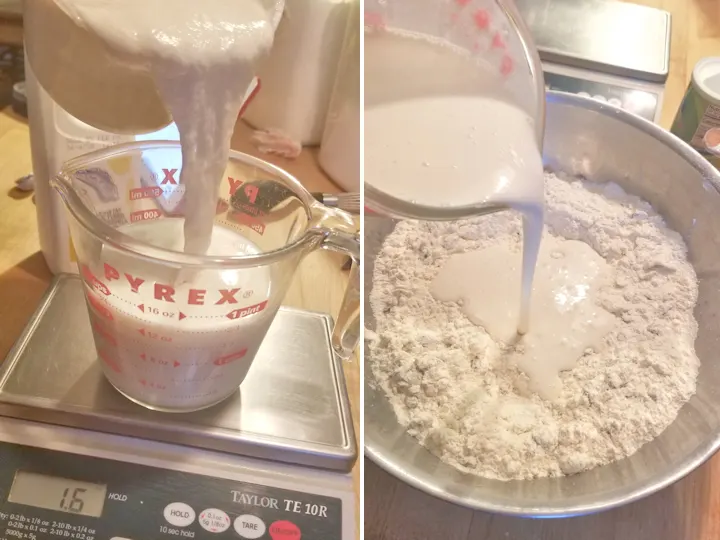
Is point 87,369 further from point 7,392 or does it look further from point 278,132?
point 278,132

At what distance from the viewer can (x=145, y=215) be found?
0.51m

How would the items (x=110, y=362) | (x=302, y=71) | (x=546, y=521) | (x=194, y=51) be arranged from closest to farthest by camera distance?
(x=194, y=51) < (x=110, y=362) < (x=546, y=521) < (x=302, y=71)

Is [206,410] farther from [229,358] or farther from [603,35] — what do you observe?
[603,35]

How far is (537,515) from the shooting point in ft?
1.69

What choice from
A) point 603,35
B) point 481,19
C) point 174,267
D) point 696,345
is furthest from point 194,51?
point 603,35

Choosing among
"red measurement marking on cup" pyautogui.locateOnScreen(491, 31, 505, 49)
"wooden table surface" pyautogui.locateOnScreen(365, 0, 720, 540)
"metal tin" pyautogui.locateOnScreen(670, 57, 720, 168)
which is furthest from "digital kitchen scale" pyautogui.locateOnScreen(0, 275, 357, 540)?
"metal tin" pyautogui.locateOnScreen(670, 57, 720, 168)

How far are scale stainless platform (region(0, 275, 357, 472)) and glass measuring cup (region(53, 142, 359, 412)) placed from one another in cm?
2

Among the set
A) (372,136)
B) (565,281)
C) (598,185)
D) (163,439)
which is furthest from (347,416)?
(598,185)

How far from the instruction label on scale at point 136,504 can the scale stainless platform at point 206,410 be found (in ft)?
0.09

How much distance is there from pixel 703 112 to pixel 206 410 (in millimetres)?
690

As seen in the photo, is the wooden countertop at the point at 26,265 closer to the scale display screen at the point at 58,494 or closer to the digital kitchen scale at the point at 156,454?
the digital kitchen scale at the point at 156,454

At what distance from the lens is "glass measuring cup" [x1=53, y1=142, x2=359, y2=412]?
41 centimetres

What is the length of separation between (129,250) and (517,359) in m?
0.48

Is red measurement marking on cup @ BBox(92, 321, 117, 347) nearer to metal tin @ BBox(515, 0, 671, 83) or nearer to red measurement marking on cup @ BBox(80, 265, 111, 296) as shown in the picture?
red measurement marking on cup @ BBox(80, 265, 111, 296)
